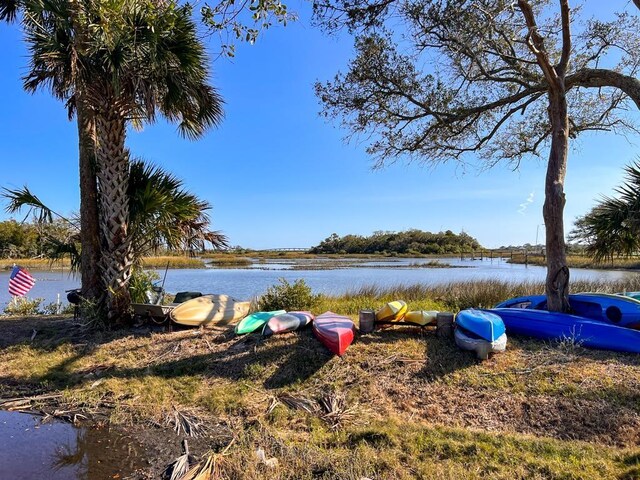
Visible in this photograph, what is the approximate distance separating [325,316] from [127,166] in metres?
4.39

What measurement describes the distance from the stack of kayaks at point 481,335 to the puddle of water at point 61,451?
4129 mm

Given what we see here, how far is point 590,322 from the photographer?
20.2 feet

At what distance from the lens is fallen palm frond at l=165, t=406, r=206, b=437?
4348 mm

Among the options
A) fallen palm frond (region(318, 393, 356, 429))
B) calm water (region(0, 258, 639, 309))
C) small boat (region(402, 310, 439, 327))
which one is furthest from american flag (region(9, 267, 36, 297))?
small boat (region(402, 310, 439, 327))

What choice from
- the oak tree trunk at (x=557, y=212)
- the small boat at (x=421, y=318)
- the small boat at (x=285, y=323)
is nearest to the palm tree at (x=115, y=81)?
the small boat at (x=285, y=323)

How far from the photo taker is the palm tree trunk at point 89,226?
771 centimetres

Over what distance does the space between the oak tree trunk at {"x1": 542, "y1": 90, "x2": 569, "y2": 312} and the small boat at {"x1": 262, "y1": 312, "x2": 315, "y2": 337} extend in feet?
13.1

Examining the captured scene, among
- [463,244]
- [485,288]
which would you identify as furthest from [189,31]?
[463,244]

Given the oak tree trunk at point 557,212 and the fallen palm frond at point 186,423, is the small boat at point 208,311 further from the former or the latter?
the oak tree trunk at point 557,212

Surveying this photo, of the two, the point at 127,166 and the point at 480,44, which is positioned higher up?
the point at 480,44

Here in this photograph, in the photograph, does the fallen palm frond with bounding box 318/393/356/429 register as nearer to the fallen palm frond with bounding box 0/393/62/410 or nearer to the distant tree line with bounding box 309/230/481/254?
the fallen palm frond with bounding box 0/393/62/410

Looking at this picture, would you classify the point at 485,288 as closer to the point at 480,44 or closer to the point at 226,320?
the point at 480,44

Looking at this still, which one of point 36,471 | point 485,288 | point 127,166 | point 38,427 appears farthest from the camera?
point 485,288

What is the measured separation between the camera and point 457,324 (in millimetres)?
6324
